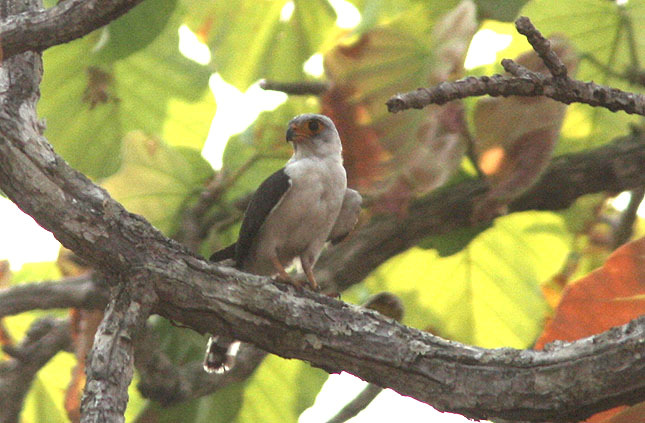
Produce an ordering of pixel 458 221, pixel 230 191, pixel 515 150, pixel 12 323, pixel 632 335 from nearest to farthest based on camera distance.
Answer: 1. pixel 632 335
2. pixel 515 150
3. pixel 458 221
4. pixel 230 191
5. pixel 12 323

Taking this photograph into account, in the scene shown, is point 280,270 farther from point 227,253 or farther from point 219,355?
point 219,355

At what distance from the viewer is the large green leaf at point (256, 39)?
6395mm

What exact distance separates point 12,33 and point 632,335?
2.25m

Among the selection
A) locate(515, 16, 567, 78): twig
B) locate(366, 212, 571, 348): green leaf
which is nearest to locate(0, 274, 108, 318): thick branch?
locate(366, 212, 571, 348): green leaf

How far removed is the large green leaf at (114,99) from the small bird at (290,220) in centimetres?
171

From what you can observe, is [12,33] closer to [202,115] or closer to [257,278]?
[257,278]

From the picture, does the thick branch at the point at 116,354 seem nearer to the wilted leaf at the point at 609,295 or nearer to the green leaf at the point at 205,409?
the wilted leaf at the point at 609,295

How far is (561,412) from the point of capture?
9.87ft

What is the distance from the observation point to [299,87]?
496cm

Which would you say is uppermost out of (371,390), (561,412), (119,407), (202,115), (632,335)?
(202,115)

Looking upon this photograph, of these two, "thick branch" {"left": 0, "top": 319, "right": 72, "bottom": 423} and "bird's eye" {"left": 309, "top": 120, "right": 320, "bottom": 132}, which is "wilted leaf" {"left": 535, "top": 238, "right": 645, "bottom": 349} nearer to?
"bird's eye" {"left": 309, "top": 120, "right": 320, "bottom": 132}

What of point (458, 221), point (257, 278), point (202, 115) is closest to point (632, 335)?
point (257, 278)

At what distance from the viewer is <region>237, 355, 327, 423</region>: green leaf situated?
6.07 m

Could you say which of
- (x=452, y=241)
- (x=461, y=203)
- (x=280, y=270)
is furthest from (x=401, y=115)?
(x=280, y=270)
